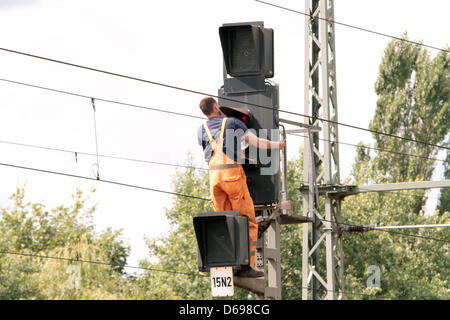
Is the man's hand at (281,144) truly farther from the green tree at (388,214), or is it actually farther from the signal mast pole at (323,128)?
the green tree at (388,214)

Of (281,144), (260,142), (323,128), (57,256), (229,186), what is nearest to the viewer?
(229,186)

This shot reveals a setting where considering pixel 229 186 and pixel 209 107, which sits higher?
pixel 209 107

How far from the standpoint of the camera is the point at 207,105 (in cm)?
738

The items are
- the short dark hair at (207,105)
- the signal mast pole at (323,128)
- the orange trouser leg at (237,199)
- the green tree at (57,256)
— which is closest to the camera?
the orange trouser leg at (237,199)

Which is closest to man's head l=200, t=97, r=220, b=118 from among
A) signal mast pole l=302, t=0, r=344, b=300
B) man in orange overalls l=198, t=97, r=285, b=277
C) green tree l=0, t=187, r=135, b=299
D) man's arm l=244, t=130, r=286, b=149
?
man in orange overalls l=198, t=97, r=285, b=277

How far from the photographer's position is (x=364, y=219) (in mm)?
30750

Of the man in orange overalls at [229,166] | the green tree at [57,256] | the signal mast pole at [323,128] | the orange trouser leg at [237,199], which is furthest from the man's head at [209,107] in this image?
the green tree at [57,256]

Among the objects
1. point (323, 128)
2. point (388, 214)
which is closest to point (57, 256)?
point (388, 214)

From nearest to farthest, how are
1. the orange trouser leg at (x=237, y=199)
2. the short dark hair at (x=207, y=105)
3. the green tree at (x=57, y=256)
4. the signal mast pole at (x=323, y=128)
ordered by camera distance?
the orange trouser leg at (x=237, y=199) → the short dark hair at (x=207, y=105) → the signal mast pole at (x=323, y=128) → the green tree at (x=57, y=256)

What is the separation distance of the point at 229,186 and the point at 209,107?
0.76 metres

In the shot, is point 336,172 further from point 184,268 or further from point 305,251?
point 184,268

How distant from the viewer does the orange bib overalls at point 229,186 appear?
7.18 m

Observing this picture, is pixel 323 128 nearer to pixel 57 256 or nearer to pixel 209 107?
pixel 209 107
